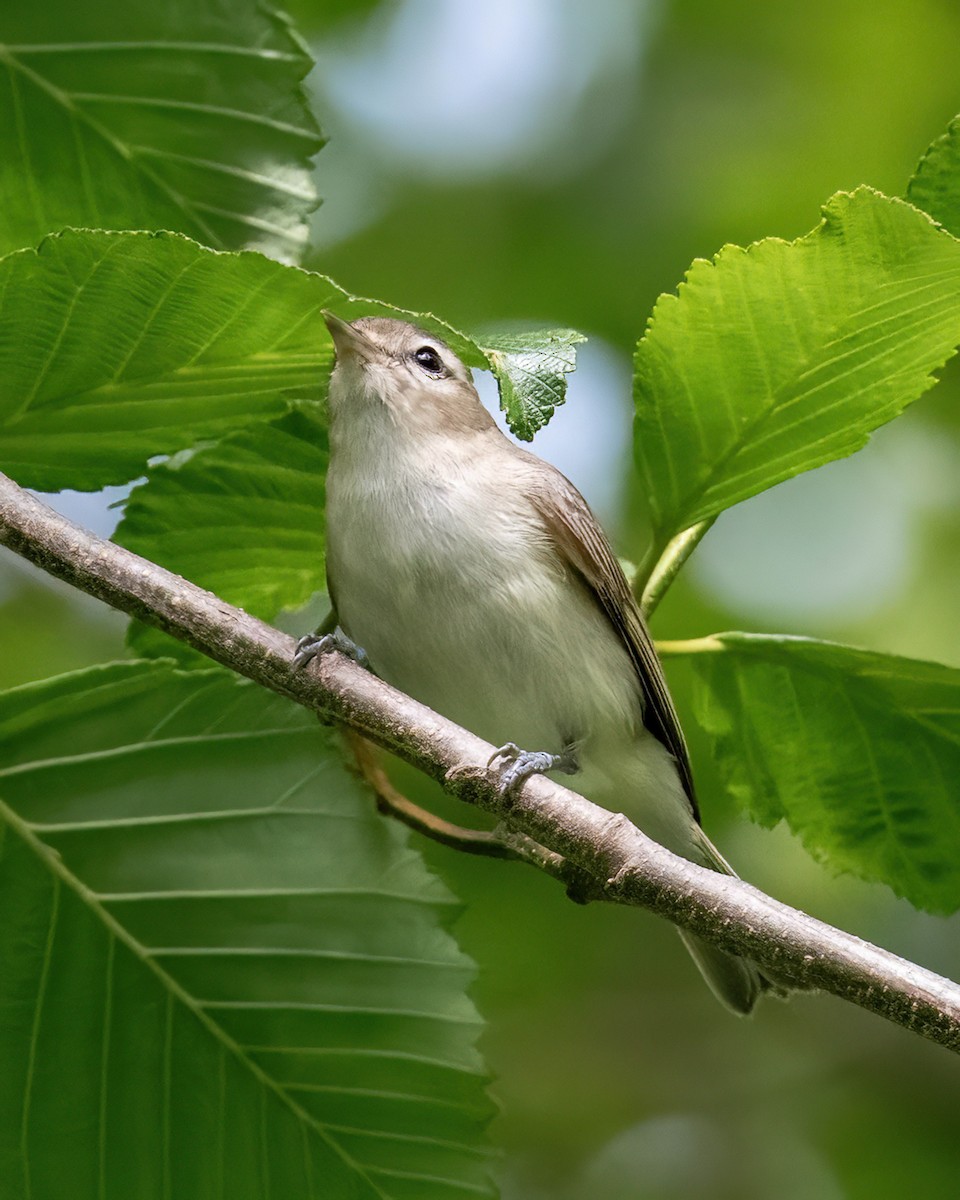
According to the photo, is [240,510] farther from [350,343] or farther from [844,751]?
[844,751]

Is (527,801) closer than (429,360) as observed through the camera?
Yes

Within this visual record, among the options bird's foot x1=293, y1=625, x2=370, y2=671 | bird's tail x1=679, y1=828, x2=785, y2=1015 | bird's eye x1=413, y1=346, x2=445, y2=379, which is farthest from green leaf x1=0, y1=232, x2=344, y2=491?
bird's tail x1=679, y1=828, x2=785, y2=1015

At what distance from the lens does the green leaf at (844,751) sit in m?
2.18

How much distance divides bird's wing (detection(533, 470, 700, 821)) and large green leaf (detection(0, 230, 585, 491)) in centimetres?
70

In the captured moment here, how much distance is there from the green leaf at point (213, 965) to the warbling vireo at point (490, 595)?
392 millimetres

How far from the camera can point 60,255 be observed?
5.80 ft

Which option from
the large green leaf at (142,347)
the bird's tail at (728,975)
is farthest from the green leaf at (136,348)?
the bird's tail at (728,975)

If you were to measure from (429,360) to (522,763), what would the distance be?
1.20 metres

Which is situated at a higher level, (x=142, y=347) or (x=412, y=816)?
(x=142, y=347)

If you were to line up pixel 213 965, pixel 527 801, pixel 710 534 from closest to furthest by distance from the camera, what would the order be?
pixel 527 801 → pixel 213 965 → pixel 710 534

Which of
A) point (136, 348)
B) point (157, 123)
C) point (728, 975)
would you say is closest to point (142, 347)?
point (136, 348)

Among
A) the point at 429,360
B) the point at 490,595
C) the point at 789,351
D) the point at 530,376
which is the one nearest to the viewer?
the point at 530,376

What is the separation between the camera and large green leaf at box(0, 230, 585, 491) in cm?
177

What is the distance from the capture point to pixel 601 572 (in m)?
2.62
